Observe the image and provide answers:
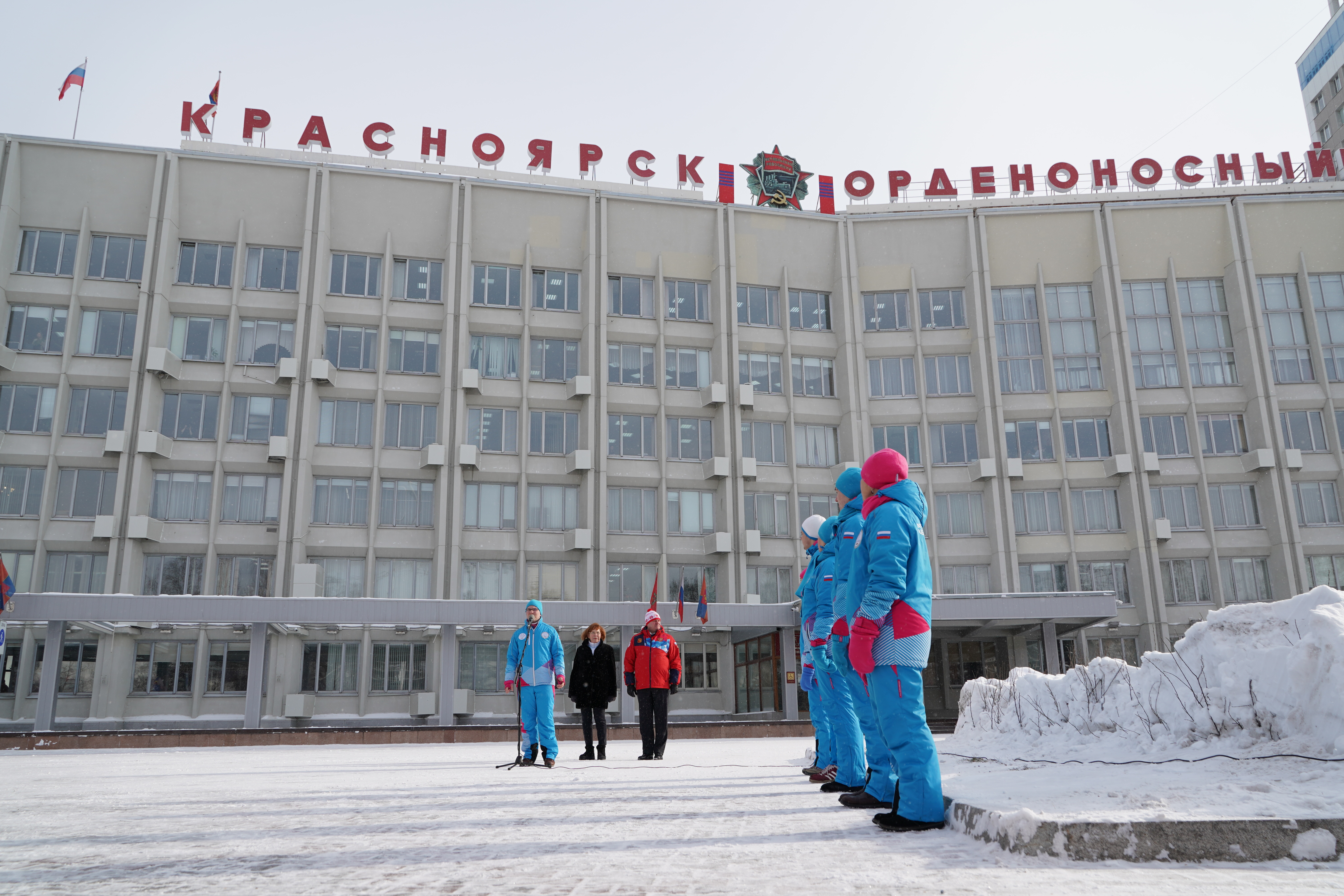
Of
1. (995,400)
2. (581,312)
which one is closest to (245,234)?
(581,312)

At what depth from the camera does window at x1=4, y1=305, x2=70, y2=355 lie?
34969mm

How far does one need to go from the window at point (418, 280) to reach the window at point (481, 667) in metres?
13.6

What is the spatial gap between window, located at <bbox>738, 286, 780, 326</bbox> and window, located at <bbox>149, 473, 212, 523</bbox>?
71.6 feet

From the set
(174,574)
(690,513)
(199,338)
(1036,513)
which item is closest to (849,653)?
(690,513)

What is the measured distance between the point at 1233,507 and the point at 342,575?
35.4 metres

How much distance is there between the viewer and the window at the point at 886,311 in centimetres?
4134

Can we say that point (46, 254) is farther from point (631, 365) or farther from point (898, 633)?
point (898, 633)

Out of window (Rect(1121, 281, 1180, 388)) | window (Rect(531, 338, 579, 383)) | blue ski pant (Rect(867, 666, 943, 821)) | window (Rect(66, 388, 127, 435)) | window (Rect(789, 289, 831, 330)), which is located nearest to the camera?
blue ski pant (Rect(867, 666, 943, 821))

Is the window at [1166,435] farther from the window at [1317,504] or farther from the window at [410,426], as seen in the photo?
the window at [410,426]

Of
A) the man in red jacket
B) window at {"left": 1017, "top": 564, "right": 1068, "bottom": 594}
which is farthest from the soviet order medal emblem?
the man in red jacket

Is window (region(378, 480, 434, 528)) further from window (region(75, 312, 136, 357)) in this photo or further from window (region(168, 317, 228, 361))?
window (region(75, 312, 136, 357))

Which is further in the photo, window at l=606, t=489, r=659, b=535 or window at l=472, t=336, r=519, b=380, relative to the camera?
window at l=472, t=336, r=519, b=380

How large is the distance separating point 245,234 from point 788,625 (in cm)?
2512

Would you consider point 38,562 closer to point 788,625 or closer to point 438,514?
point 438,514
